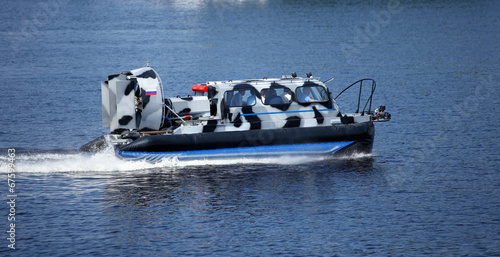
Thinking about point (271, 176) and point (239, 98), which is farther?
point (239, 98)

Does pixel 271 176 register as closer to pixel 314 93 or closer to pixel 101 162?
pixel 314 93

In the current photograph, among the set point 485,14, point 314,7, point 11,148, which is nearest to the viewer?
point 11,148

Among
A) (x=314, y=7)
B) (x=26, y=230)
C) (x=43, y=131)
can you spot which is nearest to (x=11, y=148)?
(x=43, y=131)

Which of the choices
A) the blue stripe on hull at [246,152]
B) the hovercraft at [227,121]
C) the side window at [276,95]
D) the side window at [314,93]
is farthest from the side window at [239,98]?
the side window at [314,93]

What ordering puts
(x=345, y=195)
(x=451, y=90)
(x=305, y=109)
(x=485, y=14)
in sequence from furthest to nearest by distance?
1. (x=485, y=14)
2. (x=451, y=90)
3. (x=305, y=109)
4. (x=345, y=195)

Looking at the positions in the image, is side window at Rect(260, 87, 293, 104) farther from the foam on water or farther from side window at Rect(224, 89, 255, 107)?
the foam on water

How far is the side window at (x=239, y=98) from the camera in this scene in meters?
28.6

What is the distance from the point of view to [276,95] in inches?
1148

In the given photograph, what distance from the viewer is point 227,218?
22844 millimetres

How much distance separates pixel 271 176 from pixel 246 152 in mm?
1736

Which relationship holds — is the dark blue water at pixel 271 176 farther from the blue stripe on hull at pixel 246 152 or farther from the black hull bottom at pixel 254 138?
the black hull bottom at pixel 254 138

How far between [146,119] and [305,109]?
6.47 meters

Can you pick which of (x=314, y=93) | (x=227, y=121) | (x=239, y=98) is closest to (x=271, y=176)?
(x=227, y=121)

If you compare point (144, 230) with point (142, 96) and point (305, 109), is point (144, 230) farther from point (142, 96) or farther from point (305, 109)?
point (305, 109)
